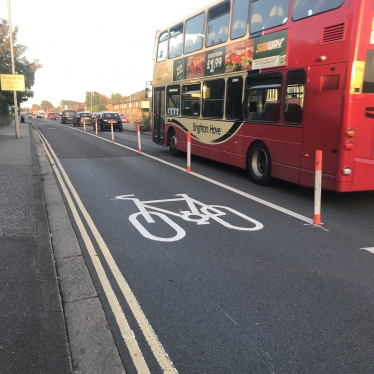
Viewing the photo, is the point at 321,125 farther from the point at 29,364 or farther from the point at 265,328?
the point at 29,364

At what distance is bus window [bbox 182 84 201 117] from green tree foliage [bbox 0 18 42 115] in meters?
15.4

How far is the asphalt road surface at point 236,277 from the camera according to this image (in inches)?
115

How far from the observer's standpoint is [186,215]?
661 centimetres

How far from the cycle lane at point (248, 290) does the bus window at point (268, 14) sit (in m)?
4.13

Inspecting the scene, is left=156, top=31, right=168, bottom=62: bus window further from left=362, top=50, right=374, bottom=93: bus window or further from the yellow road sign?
the yellow road sign

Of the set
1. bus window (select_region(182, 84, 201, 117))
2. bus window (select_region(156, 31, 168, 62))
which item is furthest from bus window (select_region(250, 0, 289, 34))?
bus window (select_region(156, 31, 168, 62))

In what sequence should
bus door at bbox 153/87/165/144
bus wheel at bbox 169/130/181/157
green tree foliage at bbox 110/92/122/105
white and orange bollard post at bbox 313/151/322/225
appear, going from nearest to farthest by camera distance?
white and orange bollard post at bbox 313/151/322/225 → bus wheel at bbox 169/130/181/157 → bus door at bbox 153/87/165/144 → green tree foliage at bbox 110/92/122/105

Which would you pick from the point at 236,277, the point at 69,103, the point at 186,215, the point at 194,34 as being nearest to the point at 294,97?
the point at 186,215

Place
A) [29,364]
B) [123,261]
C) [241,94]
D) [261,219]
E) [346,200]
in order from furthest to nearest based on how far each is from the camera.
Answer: [241,94]
[346,200]
[261,219]
[123,261]
[29,364]

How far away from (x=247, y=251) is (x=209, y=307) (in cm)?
Answer: 153

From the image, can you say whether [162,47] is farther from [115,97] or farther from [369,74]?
[115,97]

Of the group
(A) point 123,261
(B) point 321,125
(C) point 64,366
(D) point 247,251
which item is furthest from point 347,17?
(C) point 64,366

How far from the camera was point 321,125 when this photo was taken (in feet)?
23.3

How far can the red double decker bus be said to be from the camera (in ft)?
21.7
